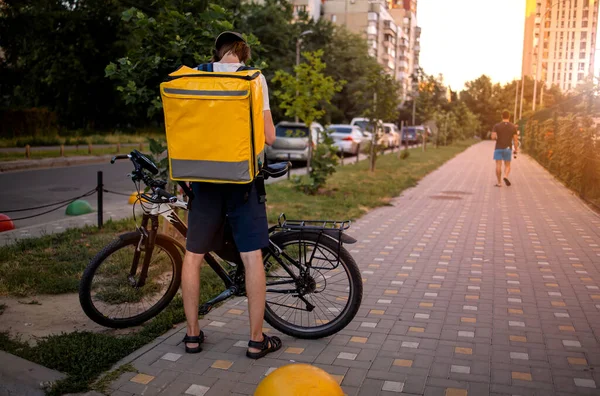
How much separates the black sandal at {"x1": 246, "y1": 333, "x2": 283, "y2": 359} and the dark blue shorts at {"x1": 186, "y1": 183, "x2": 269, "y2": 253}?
61 centimetres

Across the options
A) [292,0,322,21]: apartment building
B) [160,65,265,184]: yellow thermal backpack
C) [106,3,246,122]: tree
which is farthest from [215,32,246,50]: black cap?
[292,0,322,21]: apartment building

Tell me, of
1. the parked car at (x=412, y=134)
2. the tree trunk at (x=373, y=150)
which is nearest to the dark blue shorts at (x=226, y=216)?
the tree trunk at (x=373, y=150)

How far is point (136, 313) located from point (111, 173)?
14.8m

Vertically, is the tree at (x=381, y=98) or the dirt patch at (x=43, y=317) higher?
the tree at (x=381, y=98)

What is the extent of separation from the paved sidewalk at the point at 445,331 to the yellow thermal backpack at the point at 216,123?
1.19 metres

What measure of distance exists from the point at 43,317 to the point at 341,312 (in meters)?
2.20

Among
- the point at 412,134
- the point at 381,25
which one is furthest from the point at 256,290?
the point at 381,25

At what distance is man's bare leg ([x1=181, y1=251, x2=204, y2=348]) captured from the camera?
3.95m

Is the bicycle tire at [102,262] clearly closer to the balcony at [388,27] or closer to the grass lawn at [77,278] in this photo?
the grass lawn at [77,278]

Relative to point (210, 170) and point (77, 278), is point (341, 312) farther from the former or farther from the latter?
point (77, 278)

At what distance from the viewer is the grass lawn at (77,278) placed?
374cm

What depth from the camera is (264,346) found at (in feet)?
13.0

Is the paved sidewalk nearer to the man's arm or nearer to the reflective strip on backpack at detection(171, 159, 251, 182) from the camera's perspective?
the reflective strip on backpack at detection(171, 159, 251, 182)

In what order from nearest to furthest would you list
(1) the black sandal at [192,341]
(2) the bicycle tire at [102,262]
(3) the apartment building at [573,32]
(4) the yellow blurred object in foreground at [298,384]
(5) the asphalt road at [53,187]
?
(4) the yellow blurred object in foreground at [298,384] < (1) the black sandal at [192,341] < (2) the bicycle tire at [102,262] < (5) the asphalt road at [53,187] < (3) the apartment building at [573,32]
